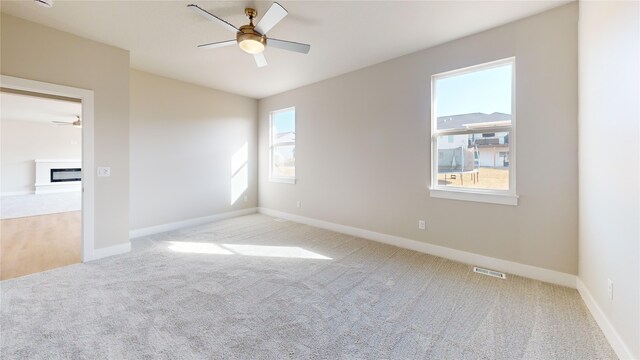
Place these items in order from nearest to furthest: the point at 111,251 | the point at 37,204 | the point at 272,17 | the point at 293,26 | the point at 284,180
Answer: the point at 272,17 < the point at 293,26 < the point at 111,251 < the point at 284,180 < the point at 37,204

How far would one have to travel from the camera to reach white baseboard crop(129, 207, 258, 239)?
4.16 metres

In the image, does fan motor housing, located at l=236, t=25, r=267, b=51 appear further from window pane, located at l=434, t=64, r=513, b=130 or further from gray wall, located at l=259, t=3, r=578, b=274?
window pane, located at l=434, t=64, r=513, b=130

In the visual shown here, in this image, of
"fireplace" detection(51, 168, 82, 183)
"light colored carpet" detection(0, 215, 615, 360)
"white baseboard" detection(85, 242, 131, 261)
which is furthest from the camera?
"fireplace" detection(51, 168, 82, 183)

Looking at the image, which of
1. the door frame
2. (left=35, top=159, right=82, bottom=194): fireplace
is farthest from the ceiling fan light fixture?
(left=35, top=159, right=82, bottom=194): fireplace

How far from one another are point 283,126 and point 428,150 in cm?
331

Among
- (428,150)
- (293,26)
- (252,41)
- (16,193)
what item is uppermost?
(293,26)

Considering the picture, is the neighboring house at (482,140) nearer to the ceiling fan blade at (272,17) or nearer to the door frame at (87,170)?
the ceiling fan blade at (272,17)

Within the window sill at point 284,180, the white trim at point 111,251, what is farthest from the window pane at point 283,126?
the white trim at point 111,251

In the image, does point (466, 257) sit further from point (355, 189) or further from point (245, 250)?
point (245, 250)

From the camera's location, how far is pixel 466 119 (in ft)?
10.0

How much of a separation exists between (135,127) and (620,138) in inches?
221

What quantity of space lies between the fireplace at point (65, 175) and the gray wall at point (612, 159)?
12.5 meters

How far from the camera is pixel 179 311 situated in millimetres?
2078

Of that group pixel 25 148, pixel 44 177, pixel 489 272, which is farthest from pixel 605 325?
pixel 25 148
